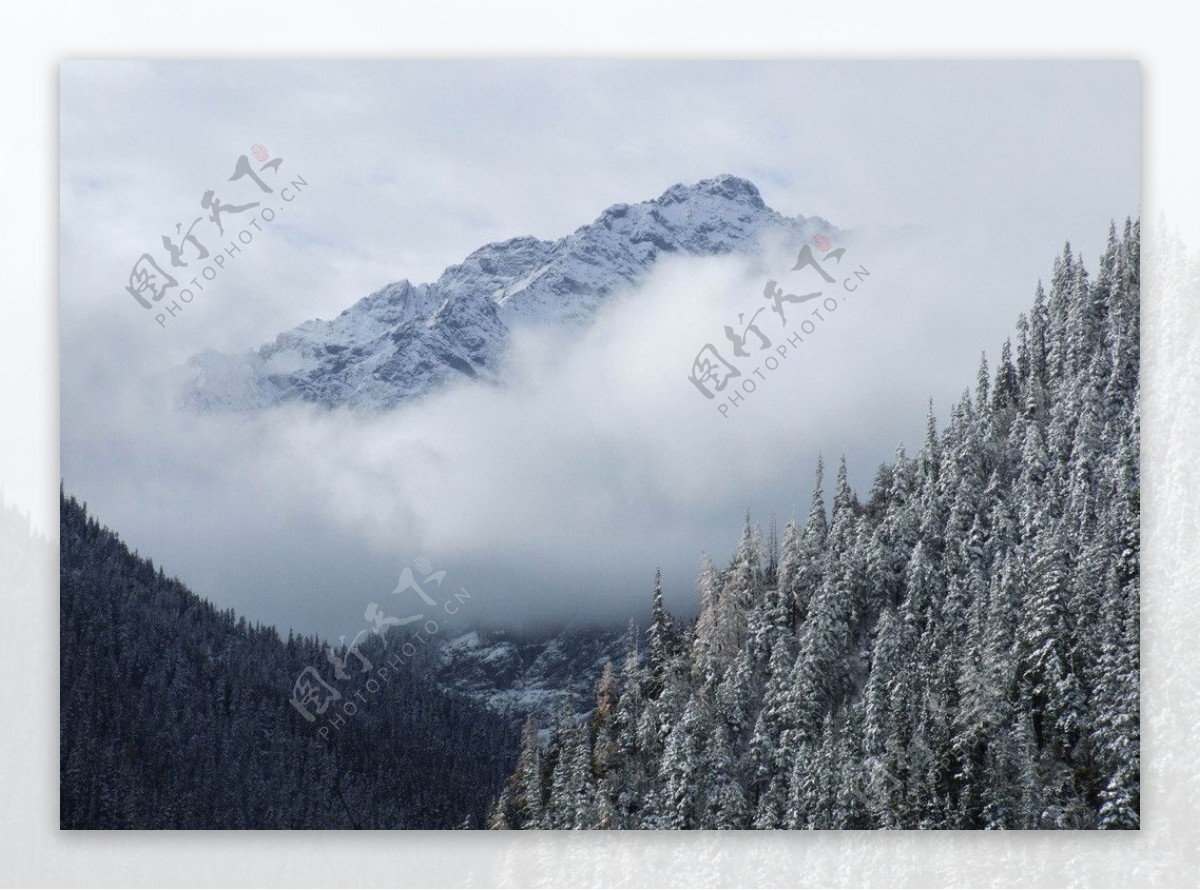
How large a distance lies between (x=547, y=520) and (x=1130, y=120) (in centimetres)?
419

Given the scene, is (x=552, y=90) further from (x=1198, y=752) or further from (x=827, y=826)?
(x=1198, y=752)

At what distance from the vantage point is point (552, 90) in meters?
5.98

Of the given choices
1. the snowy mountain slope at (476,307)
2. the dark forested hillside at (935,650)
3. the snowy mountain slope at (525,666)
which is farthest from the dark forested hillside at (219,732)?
the snowy mountain slope at (476,307)

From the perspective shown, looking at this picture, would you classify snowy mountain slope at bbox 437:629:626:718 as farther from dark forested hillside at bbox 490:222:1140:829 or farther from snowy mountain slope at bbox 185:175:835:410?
snowy mountain slope at bbox 185:175:835:410

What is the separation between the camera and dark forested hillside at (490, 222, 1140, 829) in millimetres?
5758

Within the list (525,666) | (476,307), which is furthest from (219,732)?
(476,307)

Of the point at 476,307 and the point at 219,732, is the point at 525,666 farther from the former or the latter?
the point at 476,307

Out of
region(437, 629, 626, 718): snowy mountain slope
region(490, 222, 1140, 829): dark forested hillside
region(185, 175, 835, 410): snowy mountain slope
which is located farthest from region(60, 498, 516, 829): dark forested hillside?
region(185, 175, 835, 410): snowy mountain slope

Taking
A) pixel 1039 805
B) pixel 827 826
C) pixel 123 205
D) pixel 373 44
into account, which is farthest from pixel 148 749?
pixel 1039 805

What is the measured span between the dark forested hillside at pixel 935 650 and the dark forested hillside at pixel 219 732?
0.45 meters

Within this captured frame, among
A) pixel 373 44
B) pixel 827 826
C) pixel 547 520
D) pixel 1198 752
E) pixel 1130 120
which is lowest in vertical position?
pixel 827 826

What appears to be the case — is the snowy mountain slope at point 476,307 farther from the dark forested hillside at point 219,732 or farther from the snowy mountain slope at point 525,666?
the snowy mountain slope at point 525,666

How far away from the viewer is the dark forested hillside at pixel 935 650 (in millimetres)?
5758

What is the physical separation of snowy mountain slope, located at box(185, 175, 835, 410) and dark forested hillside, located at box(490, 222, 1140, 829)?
63.6 inches
